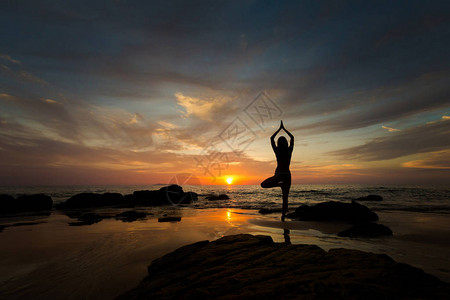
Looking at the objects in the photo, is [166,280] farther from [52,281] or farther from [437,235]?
[437,235]

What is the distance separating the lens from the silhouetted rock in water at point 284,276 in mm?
2011

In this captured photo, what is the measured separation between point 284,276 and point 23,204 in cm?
2207

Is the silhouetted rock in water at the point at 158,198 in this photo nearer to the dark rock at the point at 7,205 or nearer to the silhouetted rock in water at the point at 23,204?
the silhouetted rock in water at the point at 23,204

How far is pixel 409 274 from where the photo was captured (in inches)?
87.3

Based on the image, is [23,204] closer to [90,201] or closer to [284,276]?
[90,201]

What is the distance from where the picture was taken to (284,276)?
2582 millimetres

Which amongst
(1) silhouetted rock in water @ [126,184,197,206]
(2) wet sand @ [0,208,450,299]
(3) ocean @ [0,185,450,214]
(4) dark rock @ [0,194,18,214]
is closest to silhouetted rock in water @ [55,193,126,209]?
(1) silhouetted rock in water @ [126,184,197,206]

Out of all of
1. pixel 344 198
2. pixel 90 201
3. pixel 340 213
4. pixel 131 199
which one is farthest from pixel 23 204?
pixel 344 198

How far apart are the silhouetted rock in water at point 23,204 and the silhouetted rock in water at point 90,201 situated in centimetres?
180

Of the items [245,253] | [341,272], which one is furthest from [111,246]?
[341,272]

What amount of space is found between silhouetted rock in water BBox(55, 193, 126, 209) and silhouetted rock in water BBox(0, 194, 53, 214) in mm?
1797

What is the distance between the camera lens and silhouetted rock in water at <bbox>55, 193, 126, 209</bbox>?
19155 mm

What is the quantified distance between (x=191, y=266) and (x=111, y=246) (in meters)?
3.24

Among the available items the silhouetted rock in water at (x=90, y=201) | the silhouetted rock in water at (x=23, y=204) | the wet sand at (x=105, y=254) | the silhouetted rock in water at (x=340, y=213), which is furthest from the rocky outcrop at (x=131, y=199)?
the silhouetted rock in water at (x=340, y=213)
